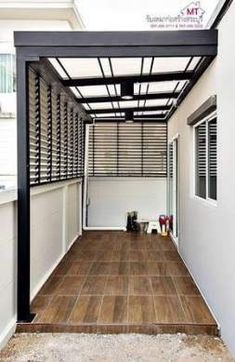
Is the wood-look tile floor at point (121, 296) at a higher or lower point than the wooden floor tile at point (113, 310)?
lower

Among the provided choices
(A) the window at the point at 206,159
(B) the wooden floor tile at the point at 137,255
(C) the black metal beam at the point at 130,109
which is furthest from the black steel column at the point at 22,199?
(C) the black metal beam at the point at 130,109

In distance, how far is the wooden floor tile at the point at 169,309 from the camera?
357cm

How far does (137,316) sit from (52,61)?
9.09 ft

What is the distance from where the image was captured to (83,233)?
29.0 ft

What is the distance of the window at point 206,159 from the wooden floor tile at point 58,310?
1.85m

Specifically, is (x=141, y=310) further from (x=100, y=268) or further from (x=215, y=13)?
(x=215, y=13)

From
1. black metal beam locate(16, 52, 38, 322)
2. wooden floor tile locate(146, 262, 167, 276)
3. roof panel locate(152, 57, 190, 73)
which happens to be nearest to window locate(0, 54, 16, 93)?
black metal beam locate(16, 52, 38, 322)

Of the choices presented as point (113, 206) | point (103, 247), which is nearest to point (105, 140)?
point (113, 206)

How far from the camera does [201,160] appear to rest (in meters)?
5.00

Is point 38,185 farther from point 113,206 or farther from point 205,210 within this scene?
point 113,206

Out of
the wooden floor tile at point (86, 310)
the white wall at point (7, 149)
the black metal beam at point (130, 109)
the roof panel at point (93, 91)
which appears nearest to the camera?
the wooden floor tile at point (86, 310)

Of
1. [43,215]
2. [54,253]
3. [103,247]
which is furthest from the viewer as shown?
[103,247]

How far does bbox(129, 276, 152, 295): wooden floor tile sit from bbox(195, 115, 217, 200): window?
1.25 metres

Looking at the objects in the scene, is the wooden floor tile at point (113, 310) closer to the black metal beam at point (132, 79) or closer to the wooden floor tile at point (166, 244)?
the black metal beam at point (132, 79)
